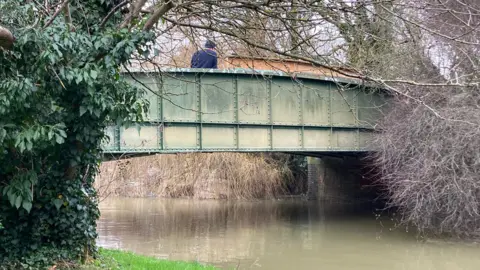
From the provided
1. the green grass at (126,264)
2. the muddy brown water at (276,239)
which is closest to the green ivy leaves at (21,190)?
the green grass at (126,264)

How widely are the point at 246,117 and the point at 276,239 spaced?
3837 millimetres

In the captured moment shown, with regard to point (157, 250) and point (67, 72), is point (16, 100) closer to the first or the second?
point (67, 72)

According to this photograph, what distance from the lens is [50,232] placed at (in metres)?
6.86

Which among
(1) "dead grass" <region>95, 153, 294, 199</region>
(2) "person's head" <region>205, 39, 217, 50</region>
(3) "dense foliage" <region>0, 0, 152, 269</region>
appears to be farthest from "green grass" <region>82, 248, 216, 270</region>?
(1) "dead grass" <region>95, 153, 294, 199</region>

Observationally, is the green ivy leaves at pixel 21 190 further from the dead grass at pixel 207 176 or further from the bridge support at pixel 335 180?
the dead grass at pixel 207 176

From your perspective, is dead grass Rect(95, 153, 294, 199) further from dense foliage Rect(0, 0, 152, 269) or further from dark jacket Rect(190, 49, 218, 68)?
dense foliage Rect(0, 0, 152, 269)

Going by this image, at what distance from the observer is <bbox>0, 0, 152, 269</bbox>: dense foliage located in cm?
557

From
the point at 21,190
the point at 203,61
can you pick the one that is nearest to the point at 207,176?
the point at 203,61

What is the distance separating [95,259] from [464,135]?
32.7ft

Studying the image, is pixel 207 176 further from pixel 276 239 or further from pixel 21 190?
pixel 21 190

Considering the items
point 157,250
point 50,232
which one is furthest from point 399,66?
point 50,232

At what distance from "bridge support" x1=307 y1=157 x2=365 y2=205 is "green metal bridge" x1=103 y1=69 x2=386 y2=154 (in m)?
6.72

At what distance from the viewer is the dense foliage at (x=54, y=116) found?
5.57 meters

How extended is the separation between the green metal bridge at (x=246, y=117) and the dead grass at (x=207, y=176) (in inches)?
393
